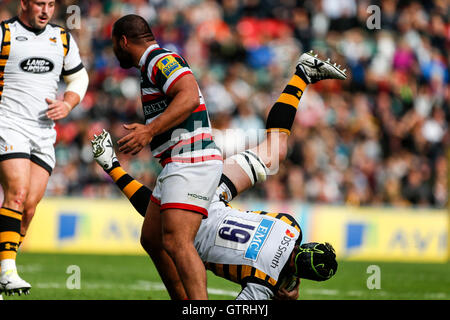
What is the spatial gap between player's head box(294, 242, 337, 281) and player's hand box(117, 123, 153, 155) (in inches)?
57.8

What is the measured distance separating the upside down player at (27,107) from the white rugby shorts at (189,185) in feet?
5.09

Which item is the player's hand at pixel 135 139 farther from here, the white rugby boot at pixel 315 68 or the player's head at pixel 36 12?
the white rugby boot at pixel 315 68

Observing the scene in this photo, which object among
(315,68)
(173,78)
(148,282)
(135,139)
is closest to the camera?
(135,139)

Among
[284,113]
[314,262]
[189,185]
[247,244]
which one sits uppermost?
[284,113]

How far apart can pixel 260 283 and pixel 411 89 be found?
1338 cm

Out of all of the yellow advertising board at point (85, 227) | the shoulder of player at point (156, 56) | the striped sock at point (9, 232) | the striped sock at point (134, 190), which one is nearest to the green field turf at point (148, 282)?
the striped sock at point (9, 232)

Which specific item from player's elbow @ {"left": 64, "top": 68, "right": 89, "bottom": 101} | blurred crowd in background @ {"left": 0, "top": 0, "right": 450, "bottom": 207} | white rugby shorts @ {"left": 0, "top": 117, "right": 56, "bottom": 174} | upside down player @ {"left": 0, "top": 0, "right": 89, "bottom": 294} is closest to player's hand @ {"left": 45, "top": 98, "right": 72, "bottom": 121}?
upside down player @ {"left": 0, "top": 0, "right": 89, "bottom": 294}

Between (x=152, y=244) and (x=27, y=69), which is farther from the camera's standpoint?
(x=27, y=69)

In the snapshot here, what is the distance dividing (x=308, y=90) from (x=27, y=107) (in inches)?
424

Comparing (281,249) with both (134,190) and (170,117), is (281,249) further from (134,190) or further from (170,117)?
(134,190)

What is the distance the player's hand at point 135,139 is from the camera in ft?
17.0

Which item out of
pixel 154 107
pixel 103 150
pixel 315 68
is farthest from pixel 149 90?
pixel 315 68

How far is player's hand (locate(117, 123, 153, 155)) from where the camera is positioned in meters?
5.20

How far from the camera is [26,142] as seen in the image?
6766 millimetres
